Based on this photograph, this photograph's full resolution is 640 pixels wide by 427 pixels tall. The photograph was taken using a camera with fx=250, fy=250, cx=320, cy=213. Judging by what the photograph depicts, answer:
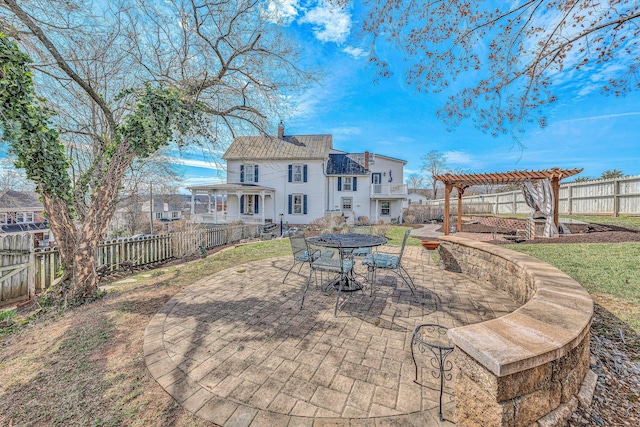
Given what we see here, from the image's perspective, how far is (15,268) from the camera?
4.85 metres

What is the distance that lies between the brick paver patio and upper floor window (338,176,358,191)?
14.6 meters

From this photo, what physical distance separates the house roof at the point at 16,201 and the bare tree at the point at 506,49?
16449mm

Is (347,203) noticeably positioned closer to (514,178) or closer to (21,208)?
(514,178)

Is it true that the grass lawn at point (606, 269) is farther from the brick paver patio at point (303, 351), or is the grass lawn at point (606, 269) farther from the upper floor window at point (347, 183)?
the upper floor window at point (347, 183)

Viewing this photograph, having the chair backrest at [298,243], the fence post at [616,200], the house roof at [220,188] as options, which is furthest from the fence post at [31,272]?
the fence post at [616,200]

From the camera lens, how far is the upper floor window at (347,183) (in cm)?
1872

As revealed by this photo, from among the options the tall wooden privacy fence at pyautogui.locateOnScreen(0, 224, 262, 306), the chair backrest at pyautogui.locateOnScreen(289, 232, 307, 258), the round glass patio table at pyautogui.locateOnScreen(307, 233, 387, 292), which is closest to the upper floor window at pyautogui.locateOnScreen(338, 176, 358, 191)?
the tall wooden privacy fence at pyautogui.locateOnScreen(0, 224, 262, 306)

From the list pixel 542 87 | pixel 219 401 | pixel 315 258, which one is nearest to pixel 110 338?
pixel 219 401

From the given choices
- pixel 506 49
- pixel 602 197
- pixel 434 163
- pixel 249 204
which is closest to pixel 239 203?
pixel 249 204

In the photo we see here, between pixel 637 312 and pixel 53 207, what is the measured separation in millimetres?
8100

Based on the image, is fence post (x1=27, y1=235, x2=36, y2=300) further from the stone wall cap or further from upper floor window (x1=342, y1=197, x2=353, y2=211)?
upper floor window (x1=342, y1=197, x2=353, y2=211)

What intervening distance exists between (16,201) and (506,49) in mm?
21996

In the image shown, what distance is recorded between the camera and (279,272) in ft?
17.5

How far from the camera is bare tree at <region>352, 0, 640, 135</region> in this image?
133 inches
